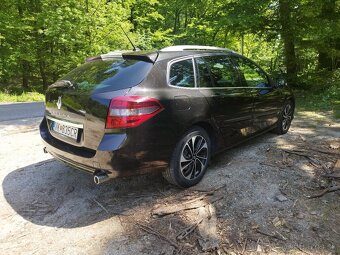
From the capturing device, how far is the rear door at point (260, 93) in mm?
4914

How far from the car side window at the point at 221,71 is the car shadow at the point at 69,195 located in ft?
5.19

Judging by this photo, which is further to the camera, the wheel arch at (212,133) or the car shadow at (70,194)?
the wheel arch at (212,133)

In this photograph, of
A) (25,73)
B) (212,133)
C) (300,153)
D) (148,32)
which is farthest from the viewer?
(148,32)

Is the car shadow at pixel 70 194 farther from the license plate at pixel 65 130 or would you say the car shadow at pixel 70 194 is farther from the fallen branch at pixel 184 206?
the license plate at pixel 65 130

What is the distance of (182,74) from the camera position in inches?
147

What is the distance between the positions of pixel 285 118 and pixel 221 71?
253 centimetres

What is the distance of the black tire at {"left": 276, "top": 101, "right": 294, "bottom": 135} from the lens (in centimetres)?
605

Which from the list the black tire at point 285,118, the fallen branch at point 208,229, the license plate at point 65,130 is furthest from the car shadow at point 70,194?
the black tire at point 285,118

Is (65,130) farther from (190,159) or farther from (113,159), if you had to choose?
(190,159)

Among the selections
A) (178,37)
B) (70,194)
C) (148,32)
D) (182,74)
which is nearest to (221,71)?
(182,74)

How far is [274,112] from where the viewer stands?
18.5 feet

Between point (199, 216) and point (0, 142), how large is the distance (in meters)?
4.28

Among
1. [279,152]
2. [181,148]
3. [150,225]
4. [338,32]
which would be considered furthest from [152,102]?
[338,32]

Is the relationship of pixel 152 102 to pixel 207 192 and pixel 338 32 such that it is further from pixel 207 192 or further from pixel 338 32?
pixel 338 32
